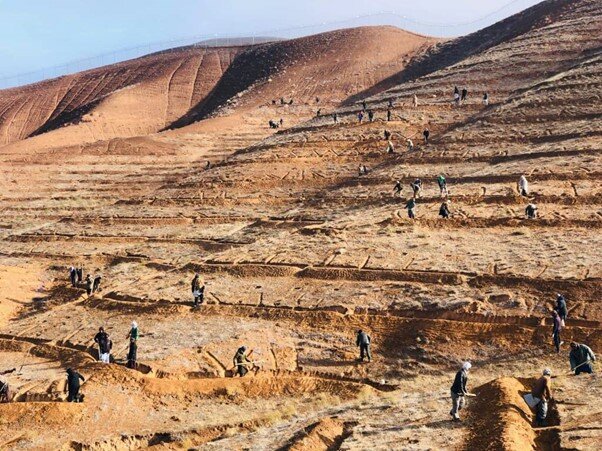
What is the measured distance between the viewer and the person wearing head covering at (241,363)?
1755cm

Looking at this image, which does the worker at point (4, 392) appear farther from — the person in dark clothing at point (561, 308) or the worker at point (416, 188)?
the worker at point (416, 188)

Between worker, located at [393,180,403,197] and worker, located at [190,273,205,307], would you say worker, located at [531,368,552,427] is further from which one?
worker, located at [393,180,403,197]

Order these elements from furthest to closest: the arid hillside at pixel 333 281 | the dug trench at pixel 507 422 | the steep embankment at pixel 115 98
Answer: the steep embankment at pixel 115 98 → the arid hillside at pixel 333 281 → the dug trench at pixel 507 422

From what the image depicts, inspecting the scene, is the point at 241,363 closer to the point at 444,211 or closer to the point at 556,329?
the point at 556,329

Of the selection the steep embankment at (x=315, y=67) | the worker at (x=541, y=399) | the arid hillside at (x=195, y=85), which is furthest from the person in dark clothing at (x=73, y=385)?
the steep embankment at (x=315, y=67)

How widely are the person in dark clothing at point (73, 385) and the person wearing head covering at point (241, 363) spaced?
3.70 metres

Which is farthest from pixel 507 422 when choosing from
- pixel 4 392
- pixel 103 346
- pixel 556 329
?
pixel 4 392

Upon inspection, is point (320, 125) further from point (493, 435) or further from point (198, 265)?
point (493, 435)

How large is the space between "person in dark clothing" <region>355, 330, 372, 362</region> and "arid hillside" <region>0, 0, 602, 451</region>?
28 centimetres

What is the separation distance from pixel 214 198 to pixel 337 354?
22.3 meters

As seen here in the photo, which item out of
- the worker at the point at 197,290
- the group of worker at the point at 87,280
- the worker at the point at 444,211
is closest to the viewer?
the worker at the point at 197,290

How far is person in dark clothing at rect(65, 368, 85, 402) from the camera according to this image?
16.0m

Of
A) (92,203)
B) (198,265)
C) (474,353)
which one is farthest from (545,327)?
(92,203)

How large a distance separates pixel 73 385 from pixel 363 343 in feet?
22.9
